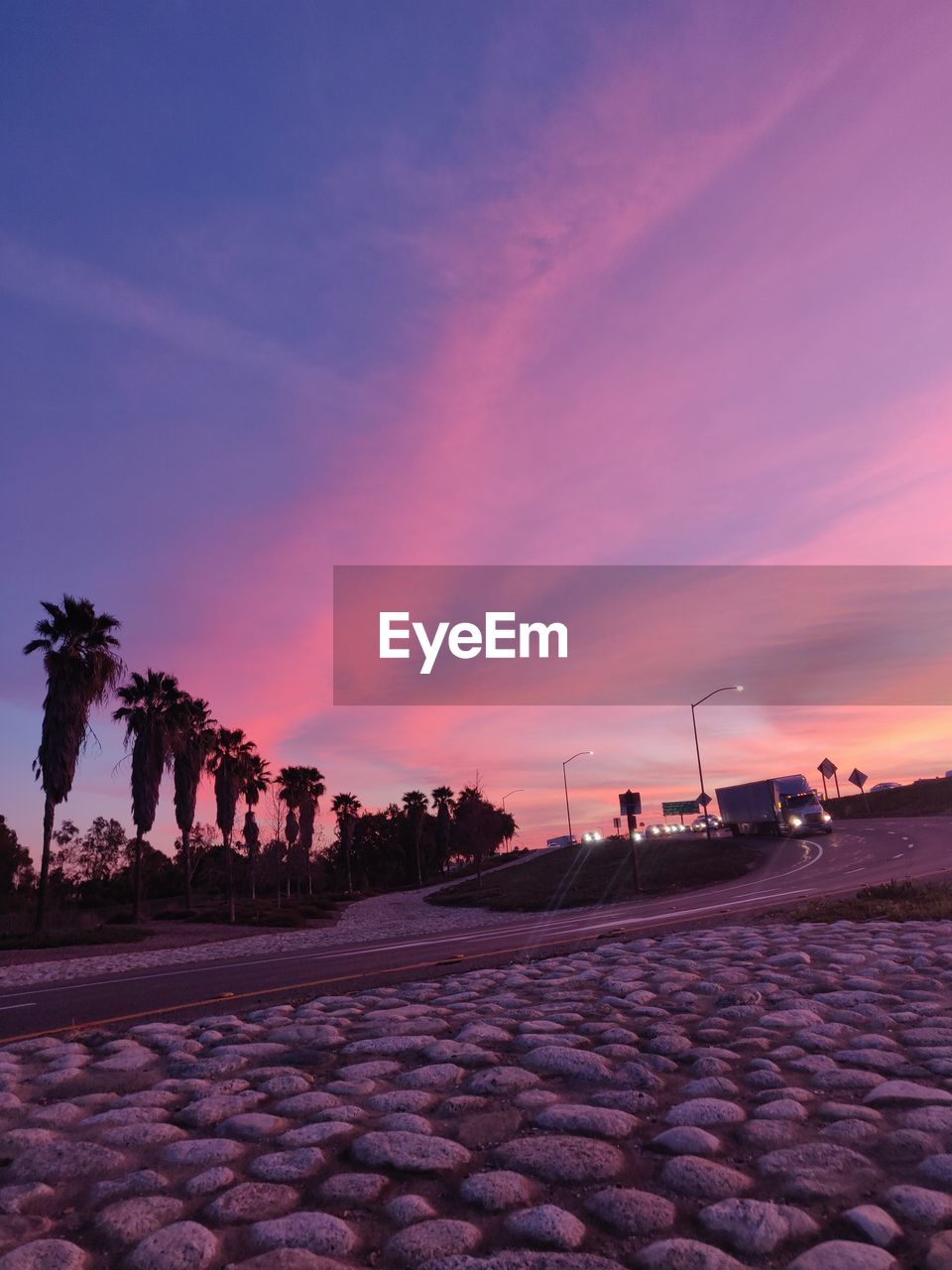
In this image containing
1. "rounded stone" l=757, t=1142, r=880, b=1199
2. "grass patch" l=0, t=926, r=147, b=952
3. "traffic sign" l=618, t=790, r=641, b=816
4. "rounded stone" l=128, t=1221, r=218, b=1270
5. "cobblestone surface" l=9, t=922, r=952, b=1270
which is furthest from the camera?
"traffic sign" l=618, t=790, r=641, b=816

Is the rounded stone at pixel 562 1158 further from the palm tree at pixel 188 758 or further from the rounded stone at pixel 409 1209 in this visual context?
the palm tree at pixel 188 758

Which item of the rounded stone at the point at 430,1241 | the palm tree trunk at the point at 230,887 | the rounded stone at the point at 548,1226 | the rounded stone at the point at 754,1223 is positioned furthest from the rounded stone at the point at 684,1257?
the palm tree trunk at the point at 230,887

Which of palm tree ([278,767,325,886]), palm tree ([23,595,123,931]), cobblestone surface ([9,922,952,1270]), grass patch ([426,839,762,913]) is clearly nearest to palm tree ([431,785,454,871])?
palm tree ([278,767,325,886])

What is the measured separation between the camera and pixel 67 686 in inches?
1438

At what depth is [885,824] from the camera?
60125mm

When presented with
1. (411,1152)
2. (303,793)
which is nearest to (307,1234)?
(411,1152)

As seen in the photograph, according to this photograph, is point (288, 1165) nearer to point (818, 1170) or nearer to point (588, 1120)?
point (588, 1120)

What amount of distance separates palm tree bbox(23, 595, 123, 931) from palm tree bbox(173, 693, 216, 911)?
32.3 feet

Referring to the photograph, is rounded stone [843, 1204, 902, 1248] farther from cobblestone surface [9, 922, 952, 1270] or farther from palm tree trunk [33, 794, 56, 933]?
palm tree trunk [33, 794, 56, 933]

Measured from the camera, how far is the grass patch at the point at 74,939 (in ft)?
90.7

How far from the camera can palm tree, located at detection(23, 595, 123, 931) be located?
1385 inches

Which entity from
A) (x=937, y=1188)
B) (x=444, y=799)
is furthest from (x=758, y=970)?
Result: (x=444, y=799)

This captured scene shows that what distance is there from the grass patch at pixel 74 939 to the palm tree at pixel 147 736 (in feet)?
35.8

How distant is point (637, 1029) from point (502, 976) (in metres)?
3.68
